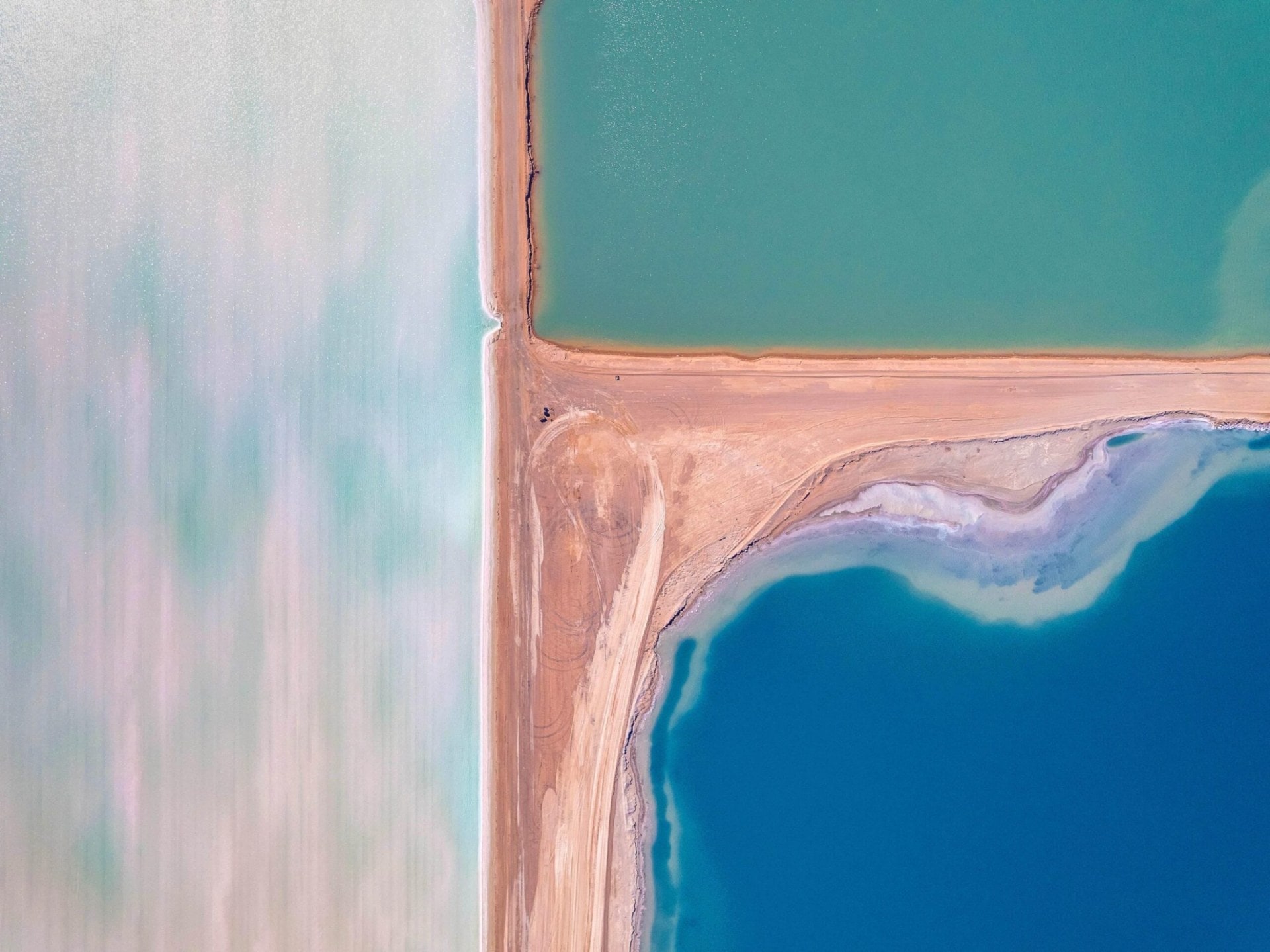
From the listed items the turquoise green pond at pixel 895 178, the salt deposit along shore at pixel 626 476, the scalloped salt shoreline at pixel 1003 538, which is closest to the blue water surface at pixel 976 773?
the scalloped salt shoreline at pixel 1003 538

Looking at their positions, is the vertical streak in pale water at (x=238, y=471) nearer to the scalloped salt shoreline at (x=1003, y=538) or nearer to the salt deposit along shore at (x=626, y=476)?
the salt deposit along shore at (x=626, y=476)

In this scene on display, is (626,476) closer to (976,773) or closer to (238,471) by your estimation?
(238,471)

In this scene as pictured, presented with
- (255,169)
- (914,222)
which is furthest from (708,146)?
(255,169)

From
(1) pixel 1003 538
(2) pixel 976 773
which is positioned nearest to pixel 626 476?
(1) pixel 1003 538

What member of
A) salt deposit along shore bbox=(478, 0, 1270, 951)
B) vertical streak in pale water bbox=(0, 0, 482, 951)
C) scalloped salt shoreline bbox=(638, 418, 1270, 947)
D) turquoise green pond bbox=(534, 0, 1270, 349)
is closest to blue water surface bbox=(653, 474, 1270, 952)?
scalloped salt shoreline bbox=(638, 418, 1270, 947)

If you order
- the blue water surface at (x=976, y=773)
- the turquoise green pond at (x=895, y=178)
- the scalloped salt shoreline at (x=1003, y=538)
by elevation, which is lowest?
the blue water surface at (x=976, y=773)

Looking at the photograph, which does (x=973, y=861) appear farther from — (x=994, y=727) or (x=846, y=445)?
(x=846, y=445)
